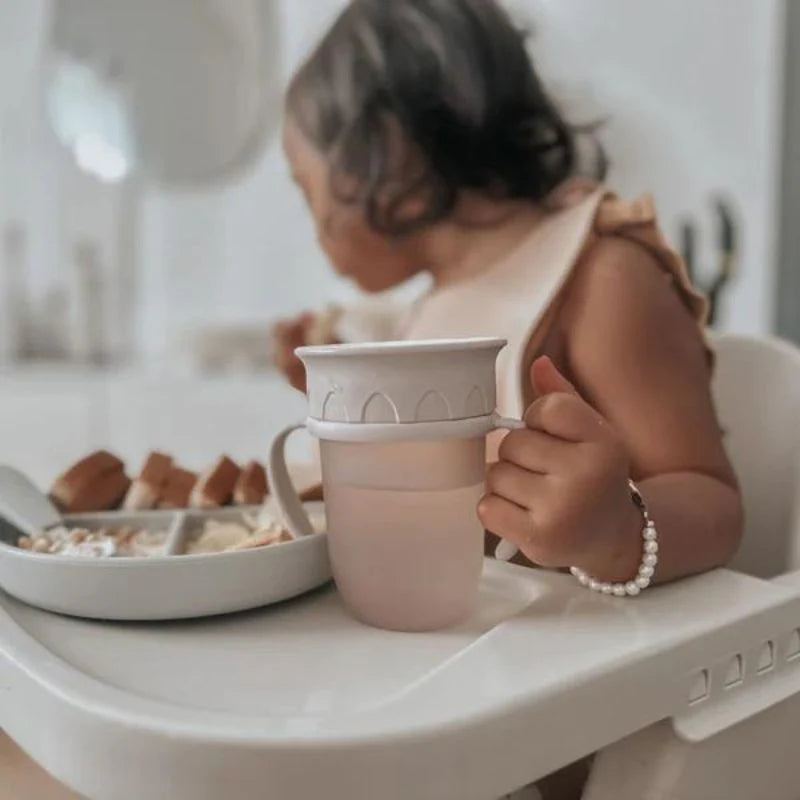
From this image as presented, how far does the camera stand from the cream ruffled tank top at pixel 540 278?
0.64m

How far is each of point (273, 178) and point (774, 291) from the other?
1115 mm

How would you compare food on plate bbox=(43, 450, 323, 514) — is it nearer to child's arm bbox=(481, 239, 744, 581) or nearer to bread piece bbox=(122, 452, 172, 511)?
bread piece bbox=(122, 452, 172, 511)

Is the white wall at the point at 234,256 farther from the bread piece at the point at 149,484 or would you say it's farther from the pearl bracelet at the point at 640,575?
the pearl bracelet at the point at 640,575

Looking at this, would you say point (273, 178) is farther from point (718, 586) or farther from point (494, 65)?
point (718, 586)

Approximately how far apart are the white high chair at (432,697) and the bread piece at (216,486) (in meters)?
0.17

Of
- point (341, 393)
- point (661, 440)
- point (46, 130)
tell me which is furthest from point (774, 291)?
point (46, 130)

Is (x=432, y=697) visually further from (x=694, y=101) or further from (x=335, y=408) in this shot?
(x=694, y=101)

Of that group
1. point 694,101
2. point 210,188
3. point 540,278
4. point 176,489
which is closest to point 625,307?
point 540,278

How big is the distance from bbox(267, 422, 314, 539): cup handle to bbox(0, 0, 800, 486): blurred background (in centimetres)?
90

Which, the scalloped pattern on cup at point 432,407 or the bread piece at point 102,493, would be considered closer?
the scalloped pattern on cup at point 432,407

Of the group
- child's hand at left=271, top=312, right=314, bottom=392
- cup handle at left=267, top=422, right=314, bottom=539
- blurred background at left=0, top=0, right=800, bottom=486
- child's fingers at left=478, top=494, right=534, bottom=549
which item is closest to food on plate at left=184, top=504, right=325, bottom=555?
cup handle at left=267, top=422, right=314, bottom=539

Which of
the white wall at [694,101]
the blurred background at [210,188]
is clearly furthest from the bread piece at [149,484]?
the white wall at [694,101]

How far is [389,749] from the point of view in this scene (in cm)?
33

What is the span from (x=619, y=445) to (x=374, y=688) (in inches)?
6.6
